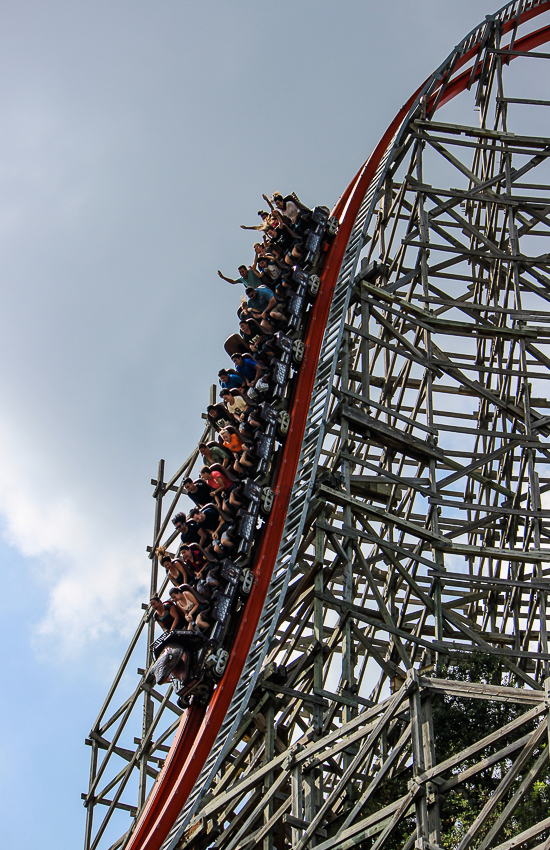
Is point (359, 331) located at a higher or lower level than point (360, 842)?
higher

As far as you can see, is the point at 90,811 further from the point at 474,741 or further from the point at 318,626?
the point at 474,741

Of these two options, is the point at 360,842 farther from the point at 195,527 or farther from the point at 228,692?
the point at 195,527

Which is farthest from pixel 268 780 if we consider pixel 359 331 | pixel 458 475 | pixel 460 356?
pixel 460 356

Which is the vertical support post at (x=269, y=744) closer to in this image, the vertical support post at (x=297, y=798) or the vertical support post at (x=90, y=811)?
the vertical support post at (x=297, y=798)

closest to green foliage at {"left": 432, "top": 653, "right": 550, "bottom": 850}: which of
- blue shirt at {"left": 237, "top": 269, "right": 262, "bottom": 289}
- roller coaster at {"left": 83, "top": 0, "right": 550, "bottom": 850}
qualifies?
roller coaster at {"left": 83, "top": 0, "right": 550, "bottom": 850}

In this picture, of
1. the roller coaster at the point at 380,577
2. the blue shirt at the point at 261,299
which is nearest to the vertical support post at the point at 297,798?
the roller coaster at the point at 380,577

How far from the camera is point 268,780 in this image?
9.09 m

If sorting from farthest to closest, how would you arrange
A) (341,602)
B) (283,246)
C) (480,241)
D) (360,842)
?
(283,246) < (480,241) < (341,602) < (360,842)

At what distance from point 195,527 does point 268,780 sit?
3784 millimetres

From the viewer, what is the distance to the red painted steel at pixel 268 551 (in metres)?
10.4

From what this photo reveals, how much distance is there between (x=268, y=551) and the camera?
11906 millimetres

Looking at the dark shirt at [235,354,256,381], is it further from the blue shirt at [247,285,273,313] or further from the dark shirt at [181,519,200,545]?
the dark shirt at [181,519,200,545]

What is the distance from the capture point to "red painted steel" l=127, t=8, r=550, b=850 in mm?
10406

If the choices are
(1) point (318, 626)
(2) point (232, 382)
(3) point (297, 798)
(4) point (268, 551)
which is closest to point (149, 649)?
(4) point (268, 551)
